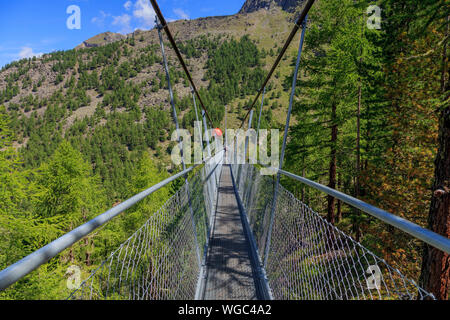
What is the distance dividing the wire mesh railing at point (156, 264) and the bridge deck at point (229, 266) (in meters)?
0.27

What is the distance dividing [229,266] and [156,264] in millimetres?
1838

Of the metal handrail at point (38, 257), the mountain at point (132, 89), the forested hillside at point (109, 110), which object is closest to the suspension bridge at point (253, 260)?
the metal handrail at point (38, 257)

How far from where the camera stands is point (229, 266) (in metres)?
3.19

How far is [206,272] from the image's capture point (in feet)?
10.1

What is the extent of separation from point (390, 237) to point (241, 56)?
485ft

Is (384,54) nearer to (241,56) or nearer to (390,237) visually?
(390,237)

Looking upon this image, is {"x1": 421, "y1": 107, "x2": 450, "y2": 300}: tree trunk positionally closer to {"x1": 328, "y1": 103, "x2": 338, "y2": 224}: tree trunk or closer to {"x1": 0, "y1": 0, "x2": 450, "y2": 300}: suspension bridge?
{"x1": 0, "y1": 0, "x2": 450, "y2": 300}: suspension bridge

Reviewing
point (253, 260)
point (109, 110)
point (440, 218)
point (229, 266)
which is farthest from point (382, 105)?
point (109, 110)

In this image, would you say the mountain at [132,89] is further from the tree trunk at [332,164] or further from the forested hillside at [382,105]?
the forested hillside at [382,105]

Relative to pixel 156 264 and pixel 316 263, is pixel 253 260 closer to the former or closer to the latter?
pixel 316 263

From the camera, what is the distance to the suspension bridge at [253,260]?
2.67ft

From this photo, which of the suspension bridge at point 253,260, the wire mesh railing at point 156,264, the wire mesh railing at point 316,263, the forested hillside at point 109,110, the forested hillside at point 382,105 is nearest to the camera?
the suspension bridge at point 253,260

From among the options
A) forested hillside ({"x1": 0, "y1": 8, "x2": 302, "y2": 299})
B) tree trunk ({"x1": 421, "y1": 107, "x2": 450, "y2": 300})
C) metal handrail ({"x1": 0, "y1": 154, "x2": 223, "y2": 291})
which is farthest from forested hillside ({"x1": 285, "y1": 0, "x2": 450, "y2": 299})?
forested hillside ({"x1": 0, "y1": 8, "x2": 302, "y2": 299})

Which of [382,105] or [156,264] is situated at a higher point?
[382,105]
